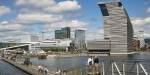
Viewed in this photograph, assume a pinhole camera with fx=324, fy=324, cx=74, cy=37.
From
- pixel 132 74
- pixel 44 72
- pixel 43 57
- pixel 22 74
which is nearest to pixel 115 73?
pixel 132 74

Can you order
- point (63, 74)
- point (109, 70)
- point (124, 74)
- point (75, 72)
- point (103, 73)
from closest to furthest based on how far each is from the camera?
point (124, 74) → point (103, 73) → point (109, 70) → point (75, 72) → point (63, 74)

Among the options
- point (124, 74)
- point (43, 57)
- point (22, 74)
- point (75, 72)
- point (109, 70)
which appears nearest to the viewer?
point (124, 74)

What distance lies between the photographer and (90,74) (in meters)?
26.9

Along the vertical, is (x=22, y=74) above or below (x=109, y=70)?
below

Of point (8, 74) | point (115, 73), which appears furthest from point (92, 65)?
point (8, 74)

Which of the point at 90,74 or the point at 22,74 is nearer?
the point at 90,74

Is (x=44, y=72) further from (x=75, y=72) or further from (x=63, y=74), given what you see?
(x=75, y=72)

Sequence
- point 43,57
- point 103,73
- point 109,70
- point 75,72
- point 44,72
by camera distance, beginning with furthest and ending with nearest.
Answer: point 43,57 → point 44,72 → point 75,72 → point 109,70 → point 103,73

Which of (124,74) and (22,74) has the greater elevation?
(124,74)

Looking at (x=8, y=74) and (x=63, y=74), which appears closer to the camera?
(x=63, y=74)

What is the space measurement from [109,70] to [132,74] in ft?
13.0

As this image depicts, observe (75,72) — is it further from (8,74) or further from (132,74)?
(8,74)

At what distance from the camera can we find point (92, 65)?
1068 inches

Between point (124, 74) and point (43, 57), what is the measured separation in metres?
159
